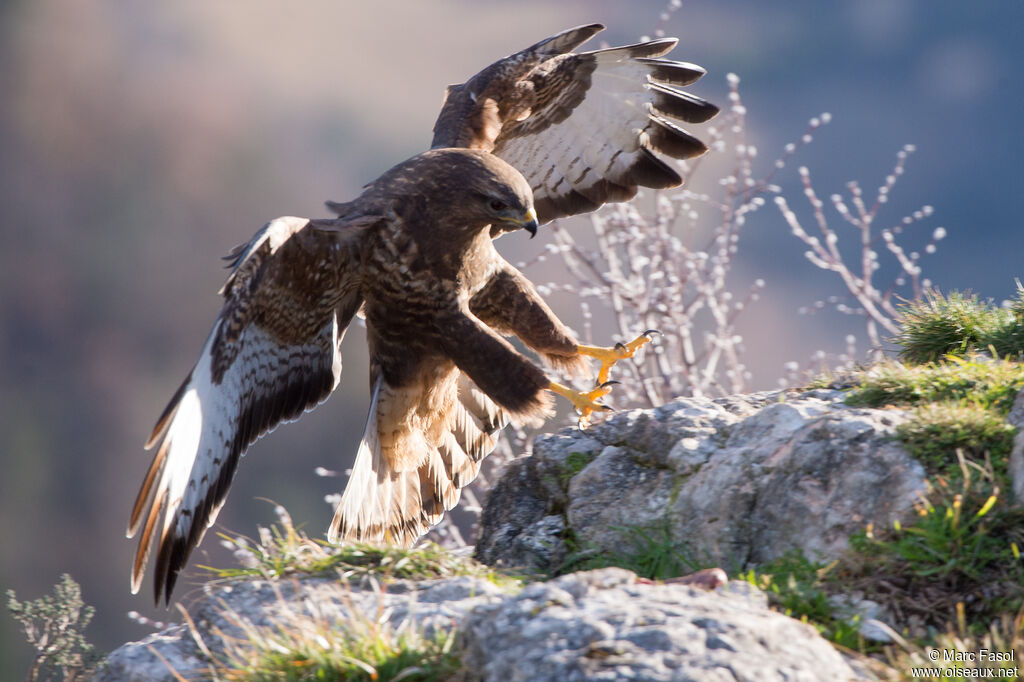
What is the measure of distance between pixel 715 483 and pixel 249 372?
2.46m

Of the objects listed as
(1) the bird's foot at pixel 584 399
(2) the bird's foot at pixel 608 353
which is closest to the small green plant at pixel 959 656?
(1) the bird's foot at pixel 584 399

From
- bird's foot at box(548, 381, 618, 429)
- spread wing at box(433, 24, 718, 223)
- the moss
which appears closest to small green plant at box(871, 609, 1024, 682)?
the moss

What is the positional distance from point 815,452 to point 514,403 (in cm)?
154

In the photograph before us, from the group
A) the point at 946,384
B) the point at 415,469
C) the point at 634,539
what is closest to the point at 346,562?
the point at 634,539

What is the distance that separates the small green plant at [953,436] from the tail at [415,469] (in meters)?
2.64

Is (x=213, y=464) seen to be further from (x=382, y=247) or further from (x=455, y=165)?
(x=455, y=165)

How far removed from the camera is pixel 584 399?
4375mm

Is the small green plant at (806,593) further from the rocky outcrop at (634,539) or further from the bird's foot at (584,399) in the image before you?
the bird's foot at (584,399)

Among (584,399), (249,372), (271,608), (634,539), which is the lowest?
(271,608)

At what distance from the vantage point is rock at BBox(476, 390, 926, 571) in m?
3.23

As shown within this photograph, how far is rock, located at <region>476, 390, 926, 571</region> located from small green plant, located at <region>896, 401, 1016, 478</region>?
6cm

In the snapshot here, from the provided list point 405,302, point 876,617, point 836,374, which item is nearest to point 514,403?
point 405,302

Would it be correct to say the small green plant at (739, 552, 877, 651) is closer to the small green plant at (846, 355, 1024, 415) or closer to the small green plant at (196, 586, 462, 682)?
the small green plant at (846, 355, 1024, 415)

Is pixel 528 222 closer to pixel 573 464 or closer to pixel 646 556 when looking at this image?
pixel 573 464
